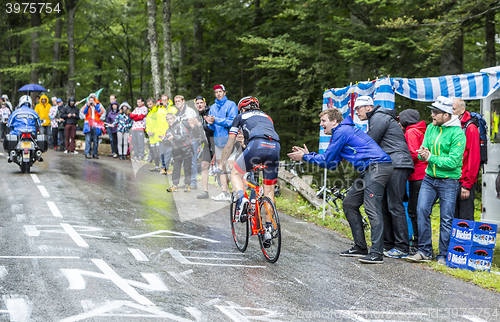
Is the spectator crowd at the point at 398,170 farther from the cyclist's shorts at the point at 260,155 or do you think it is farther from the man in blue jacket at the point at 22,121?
the man in blue jacket at the point at 22,121

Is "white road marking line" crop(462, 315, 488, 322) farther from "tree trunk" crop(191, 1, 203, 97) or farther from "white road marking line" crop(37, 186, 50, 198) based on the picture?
"tree trunk" crop(191, 1, 203, 97)

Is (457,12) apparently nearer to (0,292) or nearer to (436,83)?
(436,83)

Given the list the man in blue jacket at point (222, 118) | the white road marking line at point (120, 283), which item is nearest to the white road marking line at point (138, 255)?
the white road marking line at point (120, 283)

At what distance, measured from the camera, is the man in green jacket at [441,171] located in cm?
655

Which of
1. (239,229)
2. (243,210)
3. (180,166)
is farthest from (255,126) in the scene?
(180,166)

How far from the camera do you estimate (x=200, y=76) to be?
26969 millimetres

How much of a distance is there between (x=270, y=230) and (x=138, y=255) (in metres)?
1.80

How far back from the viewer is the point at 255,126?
21.6ft

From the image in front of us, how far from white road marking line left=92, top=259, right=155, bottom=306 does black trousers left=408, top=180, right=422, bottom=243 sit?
15.2ft

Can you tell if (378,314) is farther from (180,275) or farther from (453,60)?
(453,60)

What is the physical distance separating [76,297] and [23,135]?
400 inches

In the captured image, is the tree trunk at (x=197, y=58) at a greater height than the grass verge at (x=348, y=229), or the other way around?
the tree trunk at (x=197, y=58)

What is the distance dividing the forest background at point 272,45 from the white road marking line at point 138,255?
34.8ft

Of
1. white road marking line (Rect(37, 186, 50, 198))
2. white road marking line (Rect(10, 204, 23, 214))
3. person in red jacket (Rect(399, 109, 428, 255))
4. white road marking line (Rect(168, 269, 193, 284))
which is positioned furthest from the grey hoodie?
white road marking line (Rect(37, 186, 50, 198))
